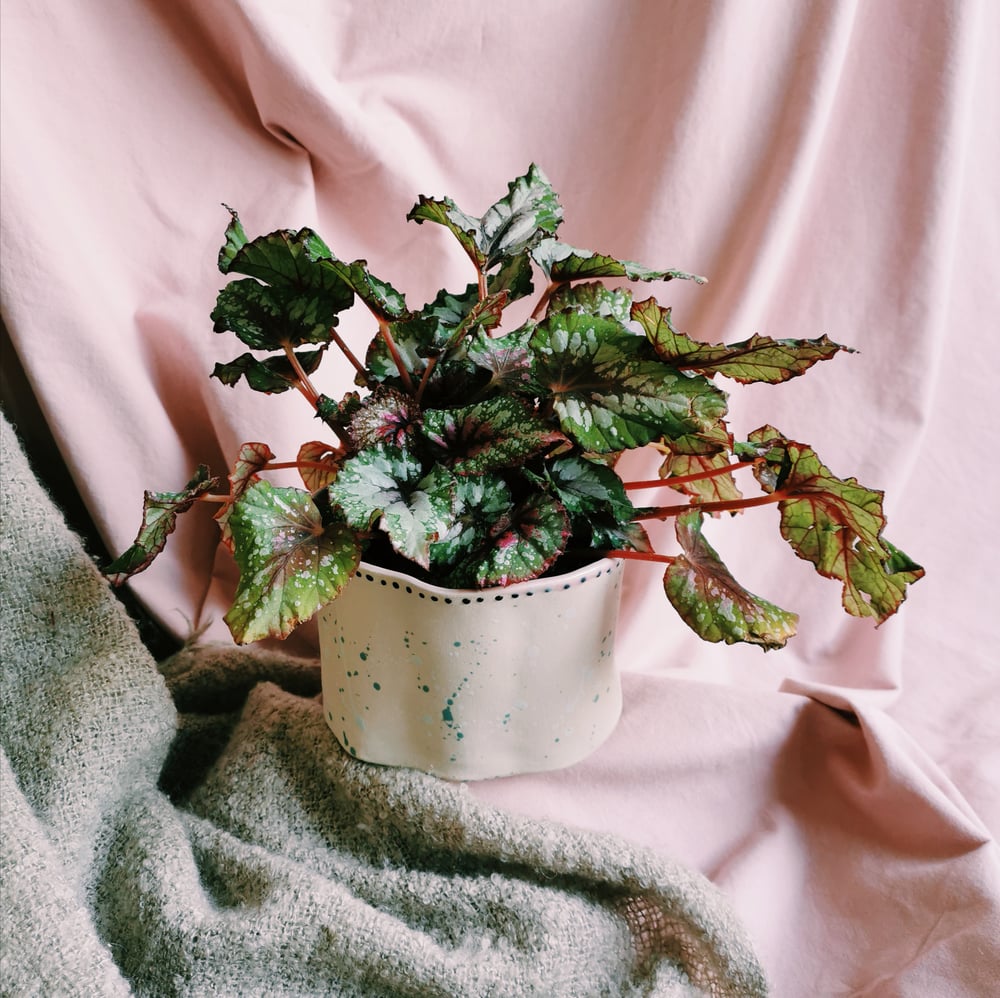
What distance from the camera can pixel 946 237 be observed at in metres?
0.91

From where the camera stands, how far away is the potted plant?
60 cm

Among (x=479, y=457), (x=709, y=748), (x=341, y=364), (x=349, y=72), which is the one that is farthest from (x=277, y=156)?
(x=709, y=748)

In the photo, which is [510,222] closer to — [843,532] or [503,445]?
[503,445]

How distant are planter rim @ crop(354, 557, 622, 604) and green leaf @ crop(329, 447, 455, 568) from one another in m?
0.05

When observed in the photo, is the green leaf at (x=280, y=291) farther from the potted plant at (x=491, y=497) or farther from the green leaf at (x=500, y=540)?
the green leaf at (x=500, y=540)

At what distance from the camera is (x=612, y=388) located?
24.0 inches

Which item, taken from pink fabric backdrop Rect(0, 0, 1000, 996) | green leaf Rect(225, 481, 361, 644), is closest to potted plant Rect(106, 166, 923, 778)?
green leaf Rect(225, 481, 361, 644)

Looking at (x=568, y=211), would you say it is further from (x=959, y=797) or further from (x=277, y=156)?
(x=959, y=797)

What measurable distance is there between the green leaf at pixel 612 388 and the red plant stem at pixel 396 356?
0.11 metres

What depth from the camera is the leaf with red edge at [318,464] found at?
28.3 inches

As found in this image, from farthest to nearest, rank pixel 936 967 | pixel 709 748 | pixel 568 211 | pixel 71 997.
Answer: pixel 568 211 → pixel 709 748 → pixel 936 967 → pixel 71 997

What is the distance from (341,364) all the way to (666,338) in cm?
47

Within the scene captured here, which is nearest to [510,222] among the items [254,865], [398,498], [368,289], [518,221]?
[518,221]

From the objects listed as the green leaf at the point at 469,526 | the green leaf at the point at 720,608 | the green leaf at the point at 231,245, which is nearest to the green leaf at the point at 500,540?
the green leaf at the point at 469,526
